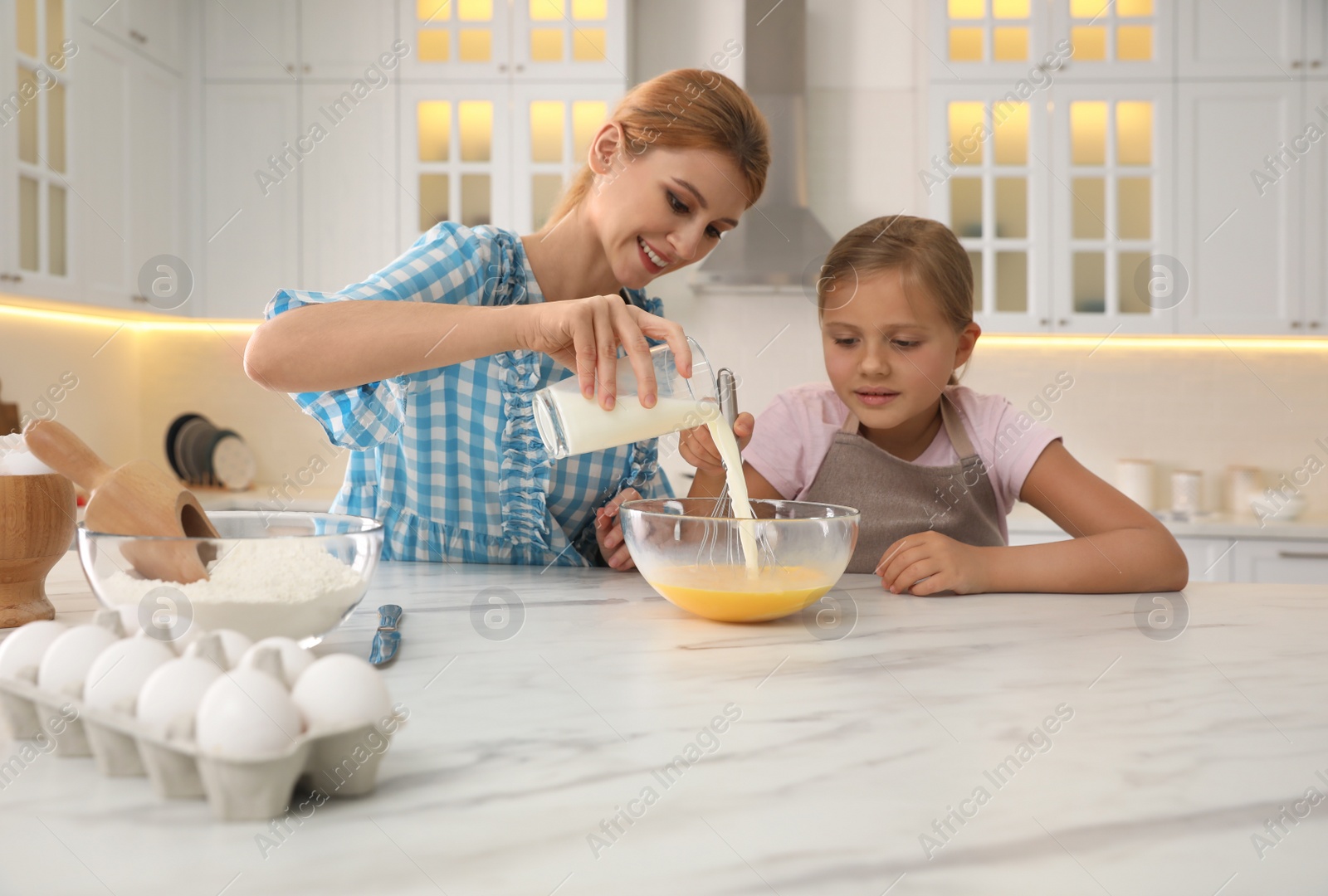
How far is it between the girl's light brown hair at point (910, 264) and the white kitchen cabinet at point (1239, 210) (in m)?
1.91

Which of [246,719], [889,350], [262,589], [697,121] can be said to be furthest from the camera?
[889,350]

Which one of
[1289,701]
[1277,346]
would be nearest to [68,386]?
[1289,701]

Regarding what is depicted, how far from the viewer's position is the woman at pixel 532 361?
1151 mm

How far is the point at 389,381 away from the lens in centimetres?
116

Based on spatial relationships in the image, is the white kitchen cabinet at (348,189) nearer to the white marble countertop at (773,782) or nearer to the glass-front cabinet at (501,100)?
the glass-front cabinet at (501,100)

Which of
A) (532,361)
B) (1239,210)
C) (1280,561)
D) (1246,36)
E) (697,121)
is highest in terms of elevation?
(1246,36)

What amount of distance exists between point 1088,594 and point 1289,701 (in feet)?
1.51

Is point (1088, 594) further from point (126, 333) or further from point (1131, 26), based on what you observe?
point (126, 333)

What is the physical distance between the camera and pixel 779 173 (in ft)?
10.7

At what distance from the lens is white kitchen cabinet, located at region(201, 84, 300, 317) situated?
10.4 feet

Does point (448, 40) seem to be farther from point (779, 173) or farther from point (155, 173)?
point (779, 173)

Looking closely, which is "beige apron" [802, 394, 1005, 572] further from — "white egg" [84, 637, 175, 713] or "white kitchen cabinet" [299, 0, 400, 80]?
"white kitchen cabinet" [299, 0, 400, 80]

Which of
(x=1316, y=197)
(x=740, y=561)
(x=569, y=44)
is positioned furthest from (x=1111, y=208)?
(x=740, y=561)

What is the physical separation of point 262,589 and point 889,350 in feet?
3.28
